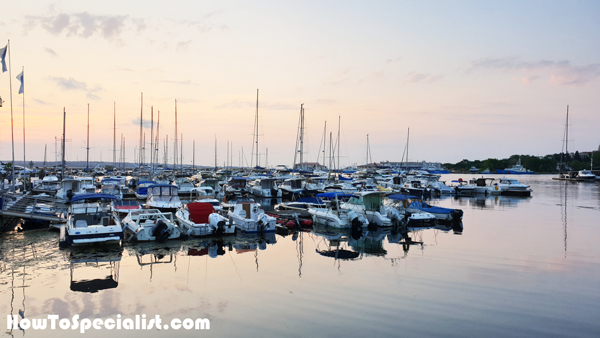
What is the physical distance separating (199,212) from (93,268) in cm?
978

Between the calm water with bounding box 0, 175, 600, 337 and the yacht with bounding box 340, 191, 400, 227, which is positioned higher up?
the yacht with bounding box 340, 191, 400, 227

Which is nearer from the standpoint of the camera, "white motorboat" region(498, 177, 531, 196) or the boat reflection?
the boat reflection

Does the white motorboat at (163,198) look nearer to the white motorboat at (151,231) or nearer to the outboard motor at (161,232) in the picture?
the white motorboat at (151,231)

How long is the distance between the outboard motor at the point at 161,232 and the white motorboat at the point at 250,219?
404cm

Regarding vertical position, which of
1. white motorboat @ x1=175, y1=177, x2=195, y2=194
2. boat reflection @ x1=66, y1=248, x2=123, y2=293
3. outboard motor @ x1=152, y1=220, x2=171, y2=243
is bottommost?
boat reflection @ x1=66, y1=248, x2=123, y2=293

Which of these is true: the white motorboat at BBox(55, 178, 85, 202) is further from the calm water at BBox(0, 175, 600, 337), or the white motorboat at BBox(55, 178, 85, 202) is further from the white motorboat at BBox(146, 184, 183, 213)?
the calm water at BBox(0, 175, 600, 337)

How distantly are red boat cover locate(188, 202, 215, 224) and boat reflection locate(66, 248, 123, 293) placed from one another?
20.1 feet

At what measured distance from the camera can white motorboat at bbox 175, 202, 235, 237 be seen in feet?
75.7

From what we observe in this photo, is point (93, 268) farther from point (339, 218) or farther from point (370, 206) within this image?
point (370, 206)

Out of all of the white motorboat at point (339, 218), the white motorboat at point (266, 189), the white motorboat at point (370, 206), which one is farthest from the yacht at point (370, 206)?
the white motorboat at point (266, 189)

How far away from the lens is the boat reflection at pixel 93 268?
1384 cm

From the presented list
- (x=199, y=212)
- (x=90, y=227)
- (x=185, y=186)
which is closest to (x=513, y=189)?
(x=185, y=186)

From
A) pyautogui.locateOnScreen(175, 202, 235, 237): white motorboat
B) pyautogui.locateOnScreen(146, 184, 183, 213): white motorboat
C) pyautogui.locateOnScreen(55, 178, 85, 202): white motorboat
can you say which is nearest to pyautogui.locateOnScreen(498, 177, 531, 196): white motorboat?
pyautogui.locateOnScreen(146, 184, 183, 213): white motorboat

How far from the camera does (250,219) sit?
25.5m
